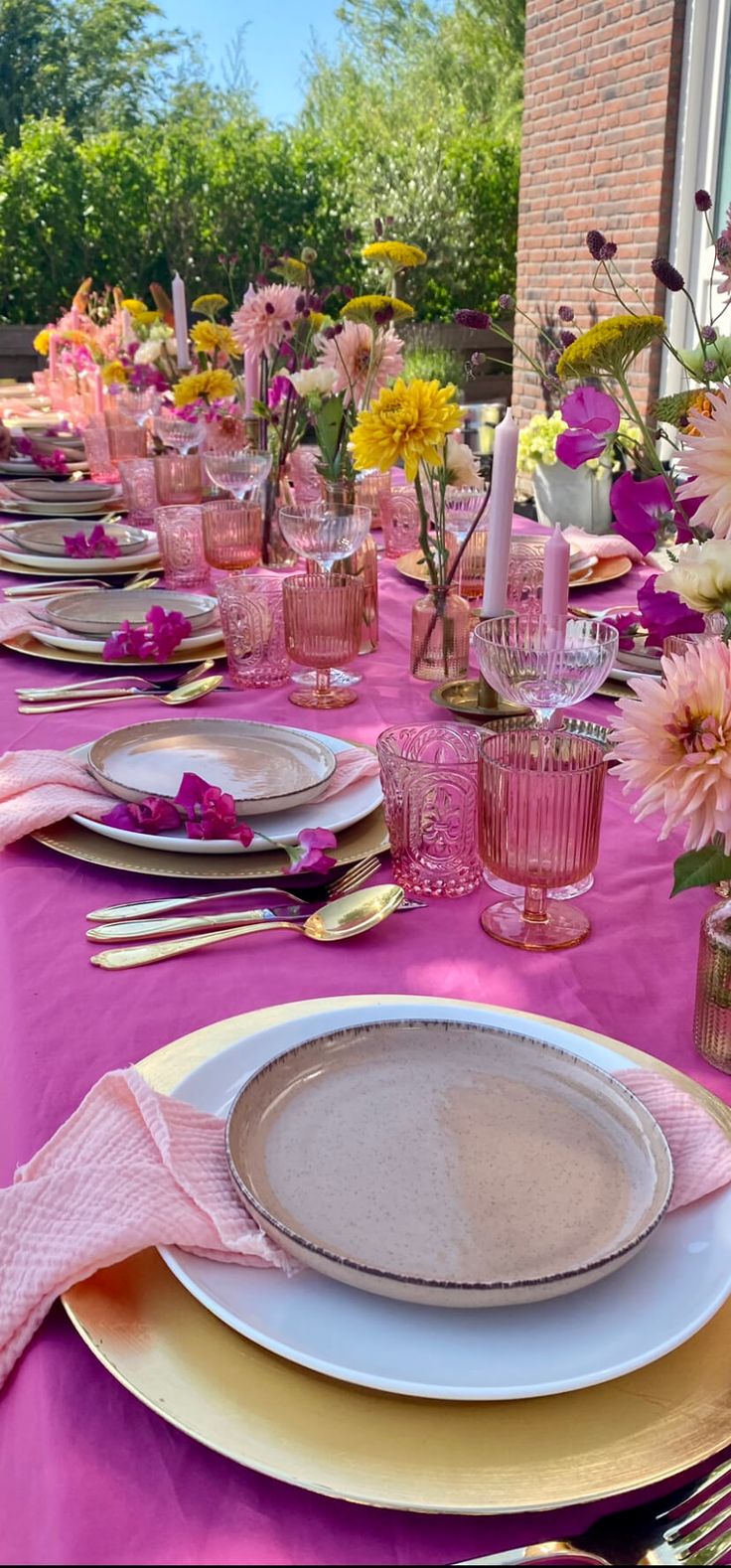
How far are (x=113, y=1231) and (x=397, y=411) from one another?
95cm

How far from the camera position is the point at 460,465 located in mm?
1424

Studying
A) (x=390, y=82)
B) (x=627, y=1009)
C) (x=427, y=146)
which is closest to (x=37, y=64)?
(x=390, y=82)

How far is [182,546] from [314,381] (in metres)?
0.31

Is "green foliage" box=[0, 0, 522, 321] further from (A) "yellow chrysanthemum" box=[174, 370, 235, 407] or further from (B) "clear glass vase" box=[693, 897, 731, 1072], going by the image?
(B) "clear glass vase" box=[693, 897, 731, 1072]

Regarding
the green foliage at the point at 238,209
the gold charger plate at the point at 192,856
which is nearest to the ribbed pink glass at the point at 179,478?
the gold charger plate at the point at 192,856

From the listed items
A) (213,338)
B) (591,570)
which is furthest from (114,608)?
(213,338)

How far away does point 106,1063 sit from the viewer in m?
0.71

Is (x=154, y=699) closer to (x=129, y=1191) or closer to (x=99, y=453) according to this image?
(x=129, y=1191)

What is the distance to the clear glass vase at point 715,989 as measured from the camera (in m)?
0.69

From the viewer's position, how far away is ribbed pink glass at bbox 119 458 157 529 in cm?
225

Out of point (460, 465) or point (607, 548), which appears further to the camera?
point (607, 548)

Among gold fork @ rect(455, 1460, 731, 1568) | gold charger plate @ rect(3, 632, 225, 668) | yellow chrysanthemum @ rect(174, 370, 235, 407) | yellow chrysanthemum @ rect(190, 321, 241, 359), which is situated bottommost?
gold fork @ rect(455, 1460, 731, 1568)

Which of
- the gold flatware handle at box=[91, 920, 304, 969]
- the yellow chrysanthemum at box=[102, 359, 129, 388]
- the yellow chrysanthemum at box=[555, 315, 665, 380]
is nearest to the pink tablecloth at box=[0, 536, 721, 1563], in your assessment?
the gold flatware handle at box=[91, 920, 304, 969]

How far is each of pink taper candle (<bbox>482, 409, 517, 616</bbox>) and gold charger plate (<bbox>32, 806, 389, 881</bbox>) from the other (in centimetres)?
31
